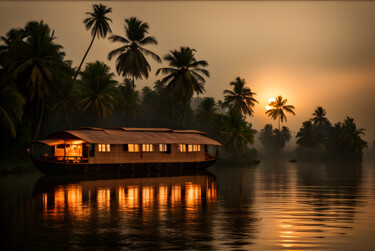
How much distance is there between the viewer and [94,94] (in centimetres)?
7200

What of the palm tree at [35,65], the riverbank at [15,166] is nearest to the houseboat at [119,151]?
Answer: the riverbank at [15,166]

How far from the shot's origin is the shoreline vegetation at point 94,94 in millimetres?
53406

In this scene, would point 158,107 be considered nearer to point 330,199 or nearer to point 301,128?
point 301,128

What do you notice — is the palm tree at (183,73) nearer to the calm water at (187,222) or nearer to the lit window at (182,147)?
the lit window at (182,147)

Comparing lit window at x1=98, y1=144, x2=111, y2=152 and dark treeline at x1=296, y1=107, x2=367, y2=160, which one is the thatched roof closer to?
lit window at x1=98, y1=144, x2=111, y2=152

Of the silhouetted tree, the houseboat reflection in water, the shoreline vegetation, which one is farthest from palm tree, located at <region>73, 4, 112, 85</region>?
the silhouetted tree

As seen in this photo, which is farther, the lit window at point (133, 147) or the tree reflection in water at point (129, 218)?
the lit window at point (133, 147)

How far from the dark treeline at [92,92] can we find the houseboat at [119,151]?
4.87 metres

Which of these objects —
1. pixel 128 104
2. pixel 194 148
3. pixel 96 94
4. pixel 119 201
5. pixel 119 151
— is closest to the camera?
pixel 119 201

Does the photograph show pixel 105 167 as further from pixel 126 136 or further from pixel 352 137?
pixel 352 137

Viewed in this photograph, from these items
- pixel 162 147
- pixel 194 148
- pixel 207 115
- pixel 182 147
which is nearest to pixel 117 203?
pixel 162 147

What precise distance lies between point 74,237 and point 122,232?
4.71 ft

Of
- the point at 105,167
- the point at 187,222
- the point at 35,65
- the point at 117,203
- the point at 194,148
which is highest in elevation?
the point at 35,65

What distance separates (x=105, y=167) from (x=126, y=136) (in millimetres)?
4191
